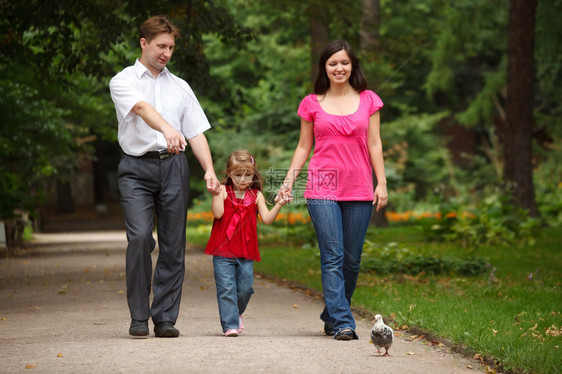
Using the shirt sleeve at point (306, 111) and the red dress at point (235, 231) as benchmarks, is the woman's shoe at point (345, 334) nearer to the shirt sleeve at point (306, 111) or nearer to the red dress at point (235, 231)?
the red dress at point (235, 231)

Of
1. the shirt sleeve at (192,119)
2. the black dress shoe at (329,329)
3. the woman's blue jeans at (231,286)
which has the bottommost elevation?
the black dress shoe at (329,329)

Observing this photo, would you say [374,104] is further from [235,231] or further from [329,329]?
[329,329]

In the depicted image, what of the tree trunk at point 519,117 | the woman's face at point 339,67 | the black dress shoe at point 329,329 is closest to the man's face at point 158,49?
the woman's face at point 339,67

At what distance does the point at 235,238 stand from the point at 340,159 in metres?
1.00

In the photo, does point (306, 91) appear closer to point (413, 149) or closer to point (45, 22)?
point (45, 22)

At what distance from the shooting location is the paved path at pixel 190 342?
550 cm

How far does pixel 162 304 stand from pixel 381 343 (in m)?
1.68

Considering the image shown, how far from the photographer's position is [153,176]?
6473mm

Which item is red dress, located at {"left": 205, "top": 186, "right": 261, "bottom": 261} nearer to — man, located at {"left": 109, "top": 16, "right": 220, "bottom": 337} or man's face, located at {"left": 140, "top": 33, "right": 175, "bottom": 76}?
man, located at {"left": 109, "top": 16, "right": 220, "bottom": 337}

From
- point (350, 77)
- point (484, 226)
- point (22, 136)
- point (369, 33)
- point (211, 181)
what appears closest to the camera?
point (211, 181)

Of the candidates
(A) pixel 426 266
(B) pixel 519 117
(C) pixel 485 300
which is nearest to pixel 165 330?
(C) pixel 485 300

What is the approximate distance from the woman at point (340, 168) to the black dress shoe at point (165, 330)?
45.0 inches

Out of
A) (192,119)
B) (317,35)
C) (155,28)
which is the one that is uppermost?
(317,35)

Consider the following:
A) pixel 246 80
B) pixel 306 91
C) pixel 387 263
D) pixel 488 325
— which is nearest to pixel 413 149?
pixel 246 80
